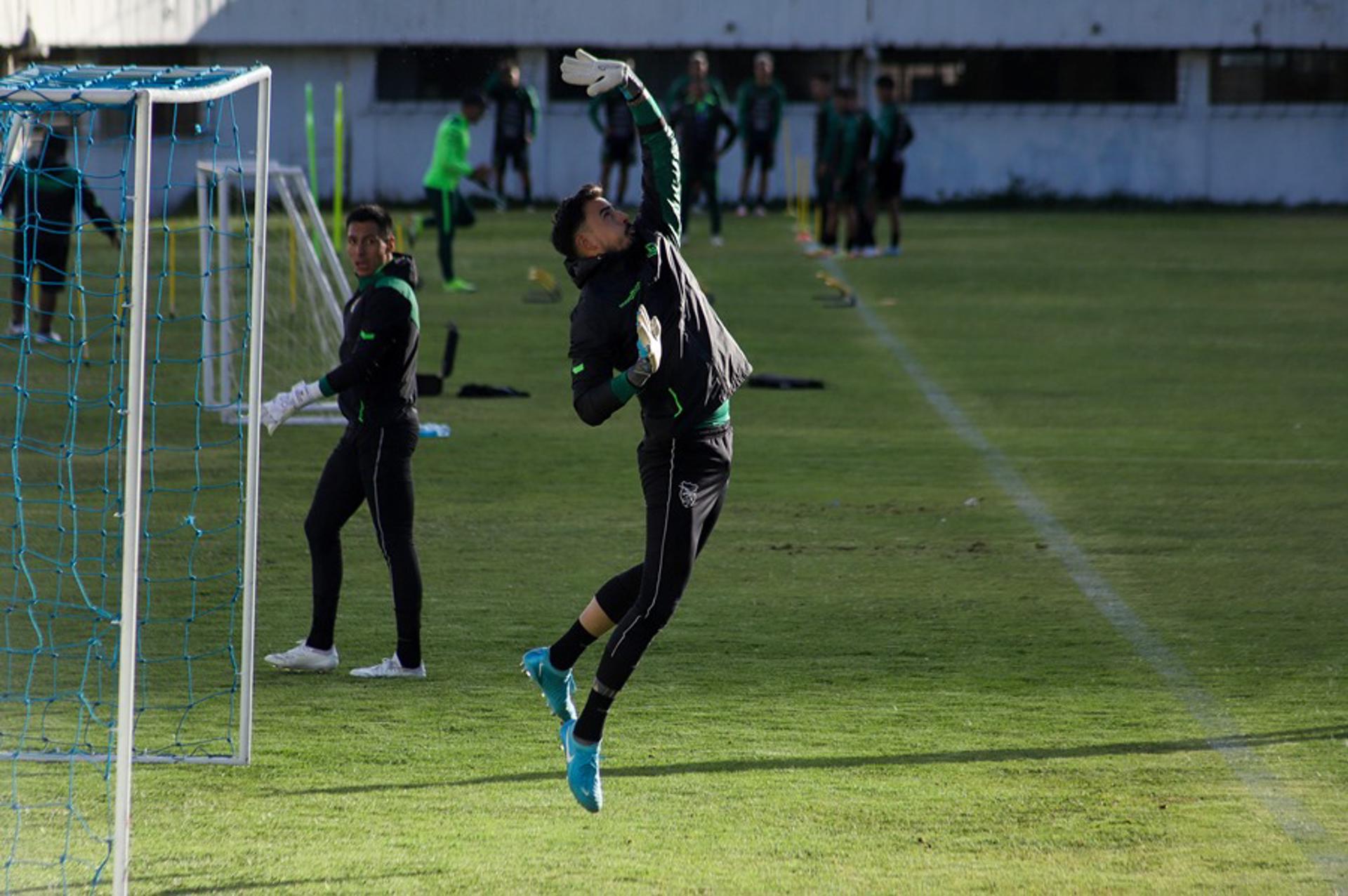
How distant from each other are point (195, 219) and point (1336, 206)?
19717mm

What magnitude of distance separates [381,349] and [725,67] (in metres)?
29.0

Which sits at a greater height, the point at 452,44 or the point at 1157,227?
the point at 452,44

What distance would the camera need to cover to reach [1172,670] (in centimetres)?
752

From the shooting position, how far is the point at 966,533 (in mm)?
10125

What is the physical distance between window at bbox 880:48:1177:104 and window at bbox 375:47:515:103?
7.11 meters

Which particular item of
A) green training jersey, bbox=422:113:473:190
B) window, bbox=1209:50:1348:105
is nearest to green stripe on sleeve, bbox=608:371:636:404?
green training jersey, bbox=422:113:473:190

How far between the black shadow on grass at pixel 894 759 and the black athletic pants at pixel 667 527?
39cm

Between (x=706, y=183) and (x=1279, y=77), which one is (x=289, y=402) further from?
(x=1279, y=77)

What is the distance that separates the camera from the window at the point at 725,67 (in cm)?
3500

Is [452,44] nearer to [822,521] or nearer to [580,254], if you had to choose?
[822,521]

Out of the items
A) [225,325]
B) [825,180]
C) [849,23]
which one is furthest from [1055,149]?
[225,325]

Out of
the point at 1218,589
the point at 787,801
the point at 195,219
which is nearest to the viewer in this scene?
the point at 787,801

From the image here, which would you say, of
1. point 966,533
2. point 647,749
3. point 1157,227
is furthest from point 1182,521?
point 1157,227

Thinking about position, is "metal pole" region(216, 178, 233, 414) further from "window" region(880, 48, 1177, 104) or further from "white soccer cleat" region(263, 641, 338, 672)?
"window" region(880, 48, 1177, 104)
